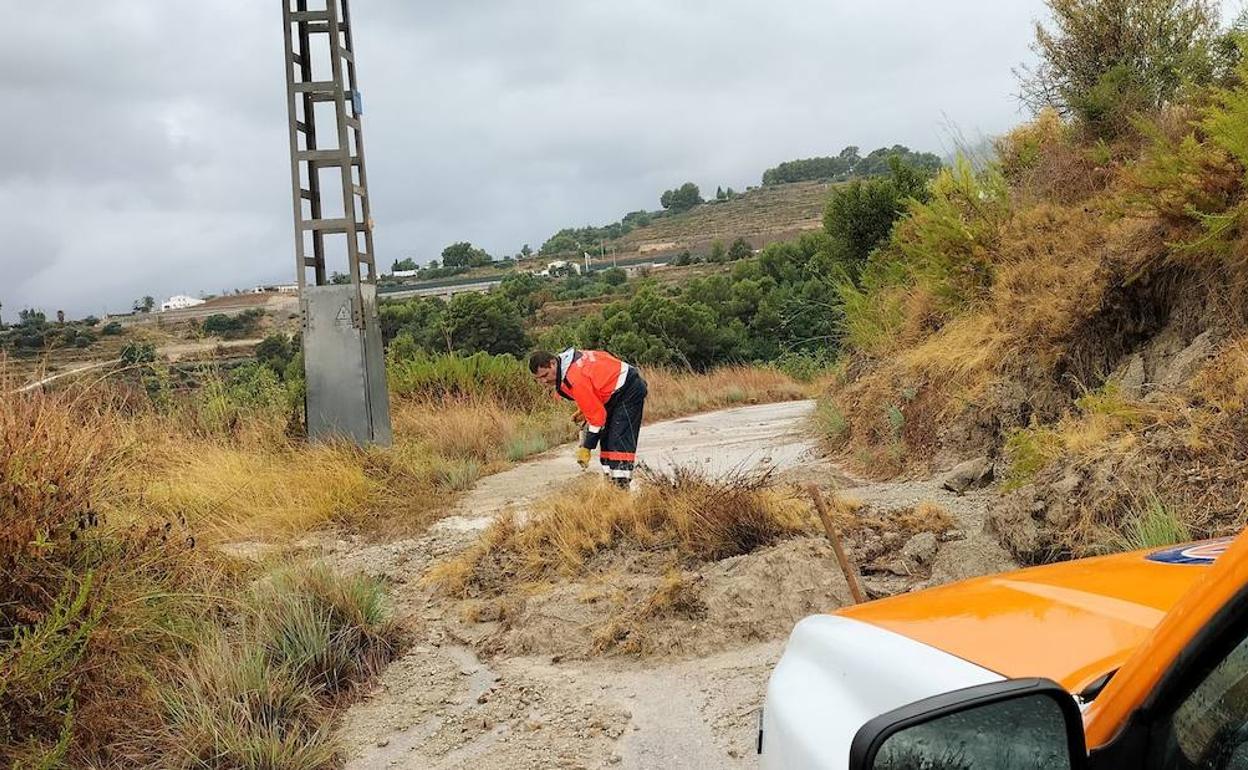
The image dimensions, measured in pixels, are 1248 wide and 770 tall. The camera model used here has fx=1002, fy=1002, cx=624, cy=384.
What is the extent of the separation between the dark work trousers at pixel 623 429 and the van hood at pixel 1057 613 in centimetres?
636

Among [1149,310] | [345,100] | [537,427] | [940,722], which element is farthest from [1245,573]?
[537,427]

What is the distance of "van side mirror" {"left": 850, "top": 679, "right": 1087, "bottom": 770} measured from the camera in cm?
128

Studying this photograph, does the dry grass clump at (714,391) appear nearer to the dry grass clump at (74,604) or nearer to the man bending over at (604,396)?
the man bending over at (604,396)

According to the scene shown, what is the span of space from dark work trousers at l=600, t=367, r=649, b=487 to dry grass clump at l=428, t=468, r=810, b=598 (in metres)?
1.33

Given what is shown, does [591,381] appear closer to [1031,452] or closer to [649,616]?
[649,616]

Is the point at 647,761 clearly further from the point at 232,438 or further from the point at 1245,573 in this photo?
the point at 232,438

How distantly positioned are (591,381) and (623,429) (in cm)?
50

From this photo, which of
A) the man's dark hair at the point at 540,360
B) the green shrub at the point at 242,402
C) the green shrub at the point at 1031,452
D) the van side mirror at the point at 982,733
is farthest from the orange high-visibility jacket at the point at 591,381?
the van side mirror at the point at 982,733

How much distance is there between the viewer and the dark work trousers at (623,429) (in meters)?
8.63

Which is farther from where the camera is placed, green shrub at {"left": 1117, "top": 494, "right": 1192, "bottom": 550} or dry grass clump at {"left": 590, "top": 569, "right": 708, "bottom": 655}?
dry grass clump at {"left": 590, "top": 569, "right": 708, "bottom": 655}

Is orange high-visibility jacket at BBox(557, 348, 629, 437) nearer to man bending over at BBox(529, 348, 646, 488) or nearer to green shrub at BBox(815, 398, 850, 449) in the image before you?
man bending over at BBox(529, 348, 646, 488)

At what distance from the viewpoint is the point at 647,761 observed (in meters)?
4.07

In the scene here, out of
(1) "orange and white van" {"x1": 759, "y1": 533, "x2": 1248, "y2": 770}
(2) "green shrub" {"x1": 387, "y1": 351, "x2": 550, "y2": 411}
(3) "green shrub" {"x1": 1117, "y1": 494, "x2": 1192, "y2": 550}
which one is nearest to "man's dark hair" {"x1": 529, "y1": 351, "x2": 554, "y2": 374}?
(3) "green shrub" {"x1": 1117, "y1": 494, "x2": 1192, "y2": 550}

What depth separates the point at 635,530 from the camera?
21.9ft
